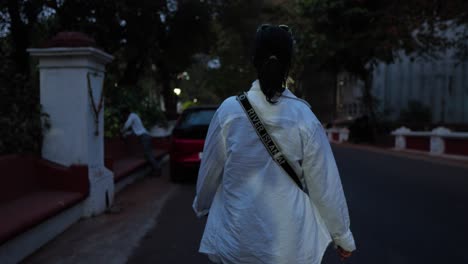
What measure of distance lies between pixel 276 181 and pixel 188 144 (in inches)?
307

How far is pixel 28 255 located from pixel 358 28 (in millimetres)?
23348

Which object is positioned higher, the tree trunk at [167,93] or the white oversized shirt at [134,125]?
the tree trunk at [167,93]

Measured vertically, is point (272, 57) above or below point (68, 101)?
above

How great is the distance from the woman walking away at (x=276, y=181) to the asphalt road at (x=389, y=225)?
A: 267 cm

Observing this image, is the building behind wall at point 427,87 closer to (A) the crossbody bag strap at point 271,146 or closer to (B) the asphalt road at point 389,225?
(B) the asphalt road at point 389,225

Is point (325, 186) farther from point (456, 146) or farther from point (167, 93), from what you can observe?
point (167, 93)

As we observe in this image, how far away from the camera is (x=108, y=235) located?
5566 millimetres

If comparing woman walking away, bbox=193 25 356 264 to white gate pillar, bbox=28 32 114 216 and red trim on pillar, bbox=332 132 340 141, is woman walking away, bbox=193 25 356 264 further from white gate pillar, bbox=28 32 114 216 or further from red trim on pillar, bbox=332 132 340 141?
red trim on pillar, bbox=332 132 340 141

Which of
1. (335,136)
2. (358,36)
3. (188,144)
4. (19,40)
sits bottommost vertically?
(335,136)

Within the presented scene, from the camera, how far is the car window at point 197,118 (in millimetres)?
9891

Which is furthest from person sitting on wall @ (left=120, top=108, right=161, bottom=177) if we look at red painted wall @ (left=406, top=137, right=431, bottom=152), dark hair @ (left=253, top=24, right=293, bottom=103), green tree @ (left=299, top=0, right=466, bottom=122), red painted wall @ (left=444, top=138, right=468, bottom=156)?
red painted wall @ (left=406, top=137, right=431, bottom=152)

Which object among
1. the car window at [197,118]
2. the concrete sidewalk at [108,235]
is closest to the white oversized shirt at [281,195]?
the concrete sidewalk at [108,235]

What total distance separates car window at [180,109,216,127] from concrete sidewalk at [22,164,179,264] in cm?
206

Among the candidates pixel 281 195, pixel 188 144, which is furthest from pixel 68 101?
pixel 281 195
